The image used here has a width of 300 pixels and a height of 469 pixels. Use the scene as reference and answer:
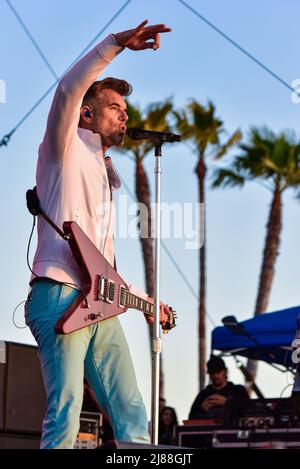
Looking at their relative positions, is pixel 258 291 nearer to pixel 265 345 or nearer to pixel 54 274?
pixel 265 345

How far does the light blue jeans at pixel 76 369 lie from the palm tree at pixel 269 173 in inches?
799

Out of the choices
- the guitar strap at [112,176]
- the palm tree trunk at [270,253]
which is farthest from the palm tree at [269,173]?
the guitar strap at [112,176]

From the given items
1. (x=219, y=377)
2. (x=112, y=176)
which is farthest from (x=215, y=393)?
(x=112, y=176)

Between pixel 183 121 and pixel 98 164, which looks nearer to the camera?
pixel 98 164

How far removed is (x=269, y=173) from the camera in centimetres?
2527

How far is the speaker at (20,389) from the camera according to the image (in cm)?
688

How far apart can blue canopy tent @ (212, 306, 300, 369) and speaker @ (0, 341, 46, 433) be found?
4.57 m

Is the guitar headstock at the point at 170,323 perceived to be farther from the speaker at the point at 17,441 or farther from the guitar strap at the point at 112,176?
the speaker at the point at 17,441

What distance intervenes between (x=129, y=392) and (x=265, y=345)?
7.05 metres

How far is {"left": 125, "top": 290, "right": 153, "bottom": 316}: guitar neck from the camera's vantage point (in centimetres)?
497

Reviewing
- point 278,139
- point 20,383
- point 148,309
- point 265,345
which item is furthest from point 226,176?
point 148,309

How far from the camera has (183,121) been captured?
24812mm

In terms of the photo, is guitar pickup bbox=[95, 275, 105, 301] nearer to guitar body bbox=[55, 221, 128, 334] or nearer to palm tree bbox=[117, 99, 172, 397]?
guitar body bbox=[55, 221, 128, 334]

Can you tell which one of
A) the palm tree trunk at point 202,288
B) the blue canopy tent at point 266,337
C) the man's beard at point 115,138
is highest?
the palm tree trunk at point 202,288
